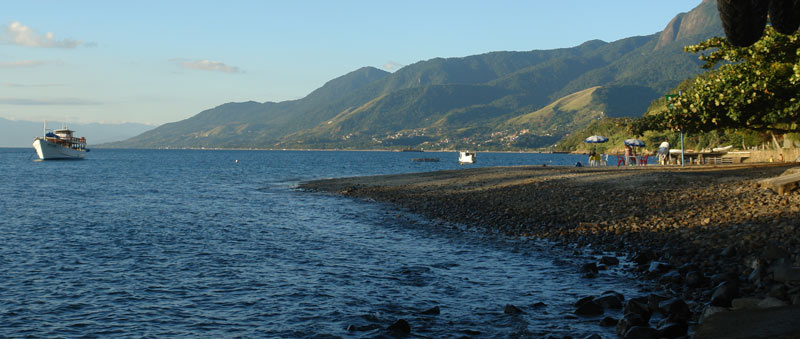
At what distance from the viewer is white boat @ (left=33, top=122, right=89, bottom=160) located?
148125 millimetres

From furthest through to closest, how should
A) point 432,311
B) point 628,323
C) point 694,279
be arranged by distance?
point 694,279
point 432,311
point 628,323

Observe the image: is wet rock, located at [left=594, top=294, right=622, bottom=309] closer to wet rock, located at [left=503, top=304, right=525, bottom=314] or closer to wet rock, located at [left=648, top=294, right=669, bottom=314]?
wet rock, located at [left=648, top=294, right=669, bottom=314]

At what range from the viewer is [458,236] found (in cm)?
2395

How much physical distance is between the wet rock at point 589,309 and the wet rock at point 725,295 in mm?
2211

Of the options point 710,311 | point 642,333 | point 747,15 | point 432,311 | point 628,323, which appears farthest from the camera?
point 432,311

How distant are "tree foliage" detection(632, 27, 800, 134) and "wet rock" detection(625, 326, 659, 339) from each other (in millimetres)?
18727

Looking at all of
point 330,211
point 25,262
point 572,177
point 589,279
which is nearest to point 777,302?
point 589,279

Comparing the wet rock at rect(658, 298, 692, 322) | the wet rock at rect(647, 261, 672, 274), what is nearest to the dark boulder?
the wet rock at rect(658, 298, 692, 322)

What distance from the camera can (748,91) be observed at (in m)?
25.4

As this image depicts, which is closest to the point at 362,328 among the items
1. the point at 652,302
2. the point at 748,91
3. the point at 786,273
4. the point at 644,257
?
the point at 652,302

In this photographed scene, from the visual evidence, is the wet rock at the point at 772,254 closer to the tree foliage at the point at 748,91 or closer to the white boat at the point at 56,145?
the tree foliage at the point at 748,91

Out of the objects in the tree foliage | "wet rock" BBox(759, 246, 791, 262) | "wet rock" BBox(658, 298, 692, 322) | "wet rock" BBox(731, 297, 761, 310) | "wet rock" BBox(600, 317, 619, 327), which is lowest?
"wet rock" BBox(600, 317, 619, 327)

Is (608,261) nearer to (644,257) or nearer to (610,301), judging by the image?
(644,257)

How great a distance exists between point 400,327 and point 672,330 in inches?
200
